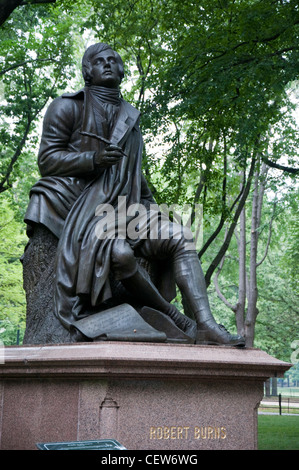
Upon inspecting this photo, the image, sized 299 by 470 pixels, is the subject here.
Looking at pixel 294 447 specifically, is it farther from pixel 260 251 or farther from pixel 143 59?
pixel 260 251

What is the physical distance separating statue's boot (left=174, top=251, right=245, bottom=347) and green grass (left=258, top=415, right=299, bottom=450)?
4999 millimetres

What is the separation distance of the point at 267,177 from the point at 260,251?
14595 mm

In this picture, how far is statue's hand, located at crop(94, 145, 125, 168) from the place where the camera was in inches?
225

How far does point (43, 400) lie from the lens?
16.5 ft

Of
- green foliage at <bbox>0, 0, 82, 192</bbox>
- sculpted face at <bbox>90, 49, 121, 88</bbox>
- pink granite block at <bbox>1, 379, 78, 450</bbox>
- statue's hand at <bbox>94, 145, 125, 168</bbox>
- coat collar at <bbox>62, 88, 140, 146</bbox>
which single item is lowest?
pink granite block at <bbox>1, 379, 78, 450</bbox>

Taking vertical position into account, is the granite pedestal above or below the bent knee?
below

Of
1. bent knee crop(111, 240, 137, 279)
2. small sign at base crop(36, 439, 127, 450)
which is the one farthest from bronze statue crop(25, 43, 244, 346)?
small sign at base crop(36, 439, 127, 450)

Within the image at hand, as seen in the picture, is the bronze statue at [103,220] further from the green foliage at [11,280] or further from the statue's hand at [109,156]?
the green foliage at [11,280]

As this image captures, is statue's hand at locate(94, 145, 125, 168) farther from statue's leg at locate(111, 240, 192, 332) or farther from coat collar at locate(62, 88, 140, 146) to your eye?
statue's leg at locate(111, 240, 192, 332)

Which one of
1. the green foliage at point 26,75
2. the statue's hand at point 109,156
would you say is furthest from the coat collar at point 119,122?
the green foliage at point 26,75

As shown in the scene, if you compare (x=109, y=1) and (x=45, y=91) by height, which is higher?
(x=109, y=1)

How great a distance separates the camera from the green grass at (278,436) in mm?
10469

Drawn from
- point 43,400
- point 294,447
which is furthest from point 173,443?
point 294,447

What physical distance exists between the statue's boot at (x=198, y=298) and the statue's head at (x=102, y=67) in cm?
192
